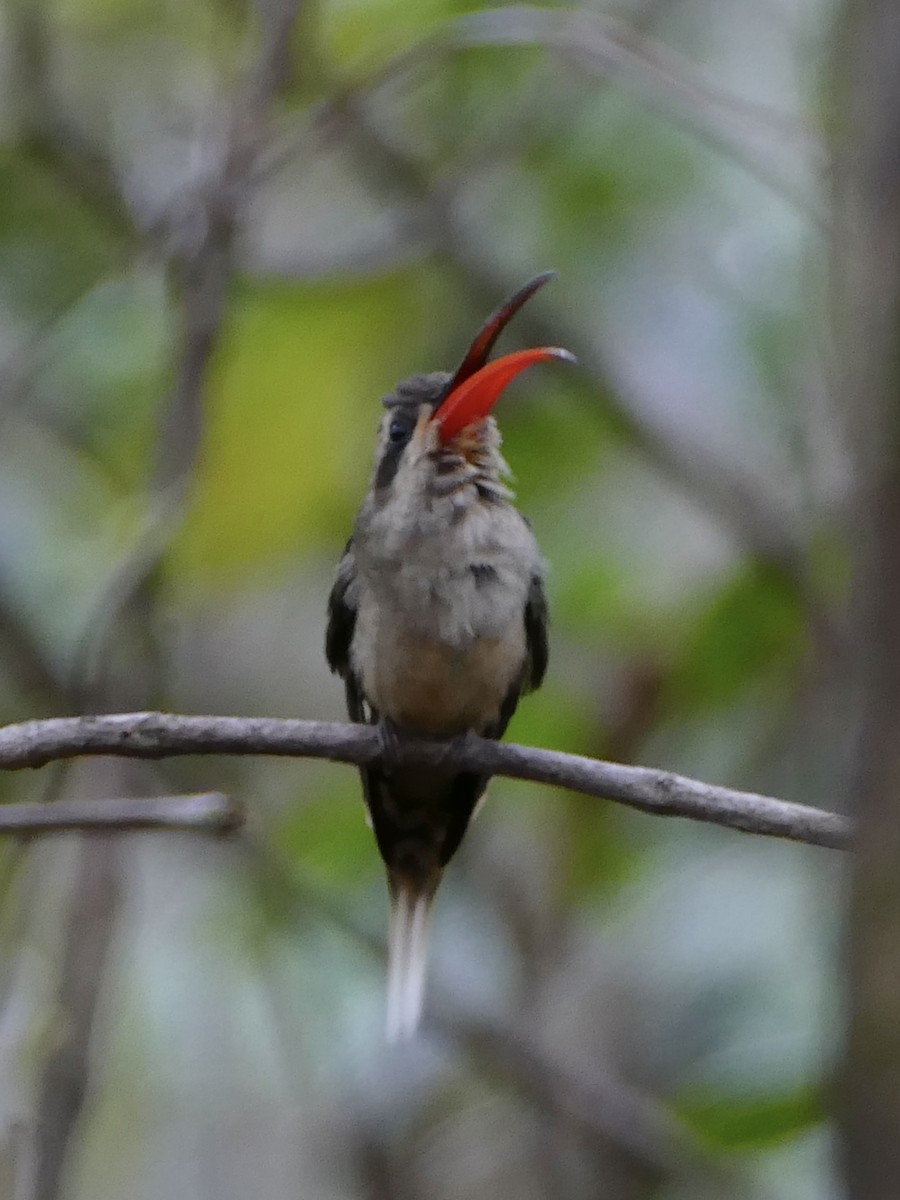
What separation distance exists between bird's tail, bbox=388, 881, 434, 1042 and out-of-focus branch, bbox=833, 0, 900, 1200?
8.94ft

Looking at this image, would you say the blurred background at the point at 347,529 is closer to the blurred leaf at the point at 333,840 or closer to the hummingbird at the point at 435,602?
the blurred leaf at the point at 333,840

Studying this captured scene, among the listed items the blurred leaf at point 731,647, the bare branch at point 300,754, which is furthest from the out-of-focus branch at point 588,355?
the bare branch at point 300,754

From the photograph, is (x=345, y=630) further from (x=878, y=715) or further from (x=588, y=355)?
(x=878, y=715)

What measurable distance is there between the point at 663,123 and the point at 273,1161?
3.53 metres

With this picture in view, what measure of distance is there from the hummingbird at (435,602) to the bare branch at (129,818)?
103 cm

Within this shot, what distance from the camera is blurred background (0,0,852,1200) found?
404 centimetres

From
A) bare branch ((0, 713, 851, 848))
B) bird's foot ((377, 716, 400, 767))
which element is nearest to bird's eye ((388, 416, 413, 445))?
bird's foot ((377, 716, 400, 767))

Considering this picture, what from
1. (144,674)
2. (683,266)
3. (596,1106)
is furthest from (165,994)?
(683,266)

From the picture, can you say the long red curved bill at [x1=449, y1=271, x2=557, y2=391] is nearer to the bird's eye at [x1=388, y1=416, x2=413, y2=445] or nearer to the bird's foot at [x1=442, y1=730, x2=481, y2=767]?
the bird's eye at [x1=388, y1=416, x2=413, y2=445]

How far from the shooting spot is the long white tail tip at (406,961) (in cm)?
370

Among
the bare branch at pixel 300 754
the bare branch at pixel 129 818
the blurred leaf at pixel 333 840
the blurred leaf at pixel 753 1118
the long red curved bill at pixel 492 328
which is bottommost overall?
the blurred leaf at pixel 753 1118

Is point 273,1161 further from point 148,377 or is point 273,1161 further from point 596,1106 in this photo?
point 148,377

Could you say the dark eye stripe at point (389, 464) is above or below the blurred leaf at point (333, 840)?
above

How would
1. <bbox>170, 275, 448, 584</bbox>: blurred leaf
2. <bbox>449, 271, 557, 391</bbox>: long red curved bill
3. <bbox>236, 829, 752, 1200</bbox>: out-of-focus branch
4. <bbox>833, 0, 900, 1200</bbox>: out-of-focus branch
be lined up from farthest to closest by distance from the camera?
<bbox>170, 275, 448, 584</bbox>: blurred leaf → <bbox>236, 829, 752, 1200</bbox>: out-of-focus branch → <bbox>449, 271, 557, 391</bbox>: long red curved bill → <bbox>833, 0, 900, 1200</bbox>: out-of-focus branch
